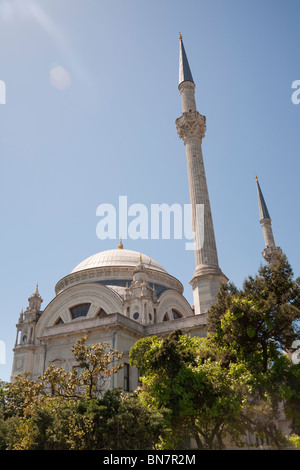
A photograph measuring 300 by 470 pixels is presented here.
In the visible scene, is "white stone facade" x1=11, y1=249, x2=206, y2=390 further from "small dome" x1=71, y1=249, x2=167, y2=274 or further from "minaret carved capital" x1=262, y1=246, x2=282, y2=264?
"minaret carved capital" x1=262, y1=246, x2=282, y2=264

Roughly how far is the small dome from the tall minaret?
28.8ft

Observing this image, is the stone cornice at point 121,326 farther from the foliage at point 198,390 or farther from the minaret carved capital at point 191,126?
the minaret carved capital at point 191,126

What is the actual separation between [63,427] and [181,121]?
2814 cm

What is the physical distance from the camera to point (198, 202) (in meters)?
32.6

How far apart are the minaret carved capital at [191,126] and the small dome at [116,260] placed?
11.8m

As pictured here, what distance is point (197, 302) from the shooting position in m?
28.9

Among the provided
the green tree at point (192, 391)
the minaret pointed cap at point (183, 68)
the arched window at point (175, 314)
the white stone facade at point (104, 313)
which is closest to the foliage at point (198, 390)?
the green tree at point (192, 391)

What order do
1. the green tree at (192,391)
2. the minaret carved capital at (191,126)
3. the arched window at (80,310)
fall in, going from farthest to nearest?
the minaret carved capital at (191,126) < the arched window at (80,310) < the green tree at (192,391)

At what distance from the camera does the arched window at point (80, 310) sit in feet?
111

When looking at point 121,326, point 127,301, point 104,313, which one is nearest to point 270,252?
point 127,301

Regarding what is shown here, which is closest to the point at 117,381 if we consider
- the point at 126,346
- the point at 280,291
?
the point at 126,346

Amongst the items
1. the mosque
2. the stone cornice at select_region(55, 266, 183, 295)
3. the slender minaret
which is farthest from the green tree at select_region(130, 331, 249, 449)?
the slender minaret

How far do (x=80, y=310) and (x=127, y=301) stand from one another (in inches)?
193

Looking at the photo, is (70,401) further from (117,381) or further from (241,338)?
(117,381)
